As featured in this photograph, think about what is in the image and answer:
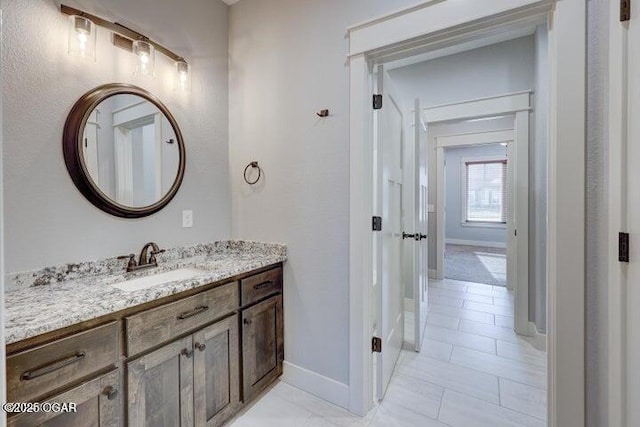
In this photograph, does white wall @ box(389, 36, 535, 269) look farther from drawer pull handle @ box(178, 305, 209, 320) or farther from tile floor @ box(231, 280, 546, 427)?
drawer pull handle @ box(178, 305, 209, 320)

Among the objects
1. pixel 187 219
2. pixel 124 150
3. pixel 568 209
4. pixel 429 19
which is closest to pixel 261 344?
pixel 187 219

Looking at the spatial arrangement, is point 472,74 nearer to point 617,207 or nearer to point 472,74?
point 472,74

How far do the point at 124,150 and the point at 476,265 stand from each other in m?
5.66

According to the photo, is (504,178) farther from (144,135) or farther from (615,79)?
(144,135)

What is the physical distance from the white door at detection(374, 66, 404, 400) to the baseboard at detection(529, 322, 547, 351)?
1194mm

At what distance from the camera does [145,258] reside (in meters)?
1.72

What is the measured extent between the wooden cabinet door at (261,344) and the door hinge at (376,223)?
2.63 feet

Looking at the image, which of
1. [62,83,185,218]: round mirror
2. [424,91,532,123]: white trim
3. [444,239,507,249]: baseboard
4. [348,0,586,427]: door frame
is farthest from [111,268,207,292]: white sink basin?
[444,239,507,249]: baseboard

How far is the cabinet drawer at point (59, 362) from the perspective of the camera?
0.92m

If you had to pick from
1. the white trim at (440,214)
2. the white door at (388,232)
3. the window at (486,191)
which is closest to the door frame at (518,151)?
the white trim at (440,214)

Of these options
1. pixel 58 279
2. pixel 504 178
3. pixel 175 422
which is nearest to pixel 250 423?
pixel 175 422

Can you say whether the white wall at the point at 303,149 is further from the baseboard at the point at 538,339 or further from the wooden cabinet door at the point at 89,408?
the baseboard at the point at 538,339

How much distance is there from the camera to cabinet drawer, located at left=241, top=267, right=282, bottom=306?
5.68 ft

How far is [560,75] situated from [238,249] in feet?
6.84
